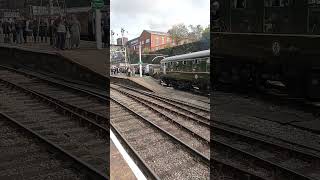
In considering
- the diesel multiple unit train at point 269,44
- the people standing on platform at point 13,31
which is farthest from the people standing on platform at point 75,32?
the diesel multiple unit train at point 269,44

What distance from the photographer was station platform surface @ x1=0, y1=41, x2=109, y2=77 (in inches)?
664

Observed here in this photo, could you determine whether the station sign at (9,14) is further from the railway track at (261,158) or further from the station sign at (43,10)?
the railway track at (261,158)

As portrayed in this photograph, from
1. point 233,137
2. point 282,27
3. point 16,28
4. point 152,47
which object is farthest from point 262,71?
point 16,28

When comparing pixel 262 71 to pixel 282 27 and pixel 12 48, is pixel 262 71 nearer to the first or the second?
pixel 282 27

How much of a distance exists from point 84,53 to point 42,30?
6.89 feet

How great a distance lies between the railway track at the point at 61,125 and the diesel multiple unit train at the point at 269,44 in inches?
251

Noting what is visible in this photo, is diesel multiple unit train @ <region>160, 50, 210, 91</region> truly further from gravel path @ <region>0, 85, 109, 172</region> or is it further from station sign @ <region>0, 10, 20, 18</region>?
station sign @ <region>0, 10, 20, 18</region>

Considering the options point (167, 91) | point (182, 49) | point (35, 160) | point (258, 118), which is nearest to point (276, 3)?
point (182, 49)

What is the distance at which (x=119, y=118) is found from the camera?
12.3 m

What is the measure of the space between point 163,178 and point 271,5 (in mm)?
8849

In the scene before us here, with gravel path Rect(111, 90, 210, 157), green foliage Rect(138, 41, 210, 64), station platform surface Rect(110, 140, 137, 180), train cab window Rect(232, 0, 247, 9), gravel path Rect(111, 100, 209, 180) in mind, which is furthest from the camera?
train cab window Rect(232, 0, 247, 9)

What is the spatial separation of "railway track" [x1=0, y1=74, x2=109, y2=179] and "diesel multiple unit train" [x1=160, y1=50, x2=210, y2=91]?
7.02 m

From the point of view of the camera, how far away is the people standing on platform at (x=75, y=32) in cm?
1772

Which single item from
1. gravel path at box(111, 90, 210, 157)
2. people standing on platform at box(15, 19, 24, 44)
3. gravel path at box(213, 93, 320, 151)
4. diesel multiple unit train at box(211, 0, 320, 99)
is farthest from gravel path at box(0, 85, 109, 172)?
diesel multiple unit train at box(211, 0, 320, 99)
